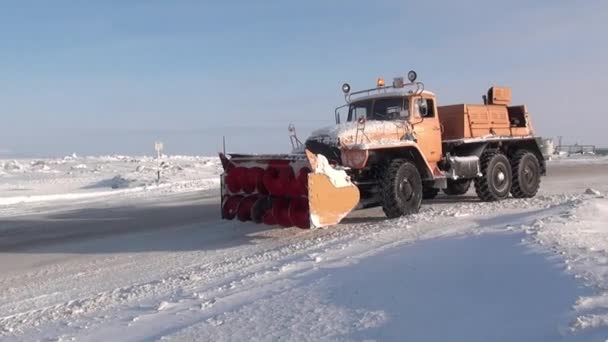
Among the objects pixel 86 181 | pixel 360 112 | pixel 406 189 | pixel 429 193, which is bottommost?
pixel 429 193

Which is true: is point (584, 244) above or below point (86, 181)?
below

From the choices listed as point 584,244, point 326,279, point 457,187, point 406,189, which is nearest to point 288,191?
point 406,189

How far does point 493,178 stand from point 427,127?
2.34 m

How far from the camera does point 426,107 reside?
12.2m

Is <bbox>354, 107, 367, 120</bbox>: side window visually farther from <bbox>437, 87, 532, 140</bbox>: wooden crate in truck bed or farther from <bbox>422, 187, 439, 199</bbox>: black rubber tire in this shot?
<bbox>422, 187, 439, 199</bbox>: black rubber tire

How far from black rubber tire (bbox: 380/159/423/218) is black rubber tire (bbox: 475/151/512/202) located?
8.24ft

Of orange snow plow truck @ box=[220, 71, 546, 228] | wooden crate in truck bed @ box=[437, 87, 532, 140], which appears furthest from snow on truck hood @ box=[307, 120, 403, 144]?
wooden crate in truck bed @ box=[437, 87, 532, 140]

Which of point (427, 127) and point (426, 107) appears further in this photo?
point (426, 107)

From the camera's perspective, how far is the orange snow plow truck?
9750mm

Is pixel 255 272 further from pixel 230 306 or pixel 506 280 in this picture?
pixel 506 280

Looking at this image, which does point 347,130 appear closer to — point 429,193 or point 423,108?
point 423,108

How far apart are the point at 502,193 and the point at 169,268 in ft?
26.2

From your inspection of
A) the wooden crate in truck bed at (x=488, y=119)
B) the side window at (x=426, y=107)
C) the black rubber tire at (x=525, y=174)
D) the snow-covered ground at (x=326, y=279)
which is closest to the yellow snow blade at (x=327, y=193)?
the snow-covered ground at (x=326, y=279)

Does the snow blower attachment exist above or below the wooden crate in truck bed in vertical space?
below
